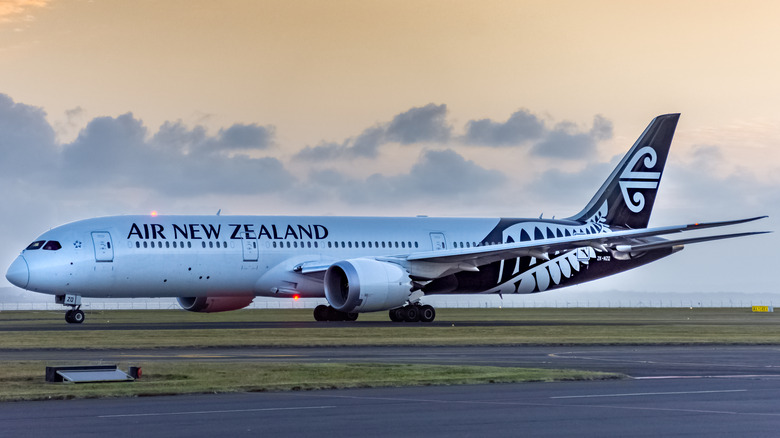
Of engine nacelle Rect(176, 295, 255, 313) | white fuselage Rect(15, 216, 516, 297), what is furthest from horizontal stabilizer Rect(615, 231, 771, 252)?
engine nacelle Rect(176, 295, 255, 313)

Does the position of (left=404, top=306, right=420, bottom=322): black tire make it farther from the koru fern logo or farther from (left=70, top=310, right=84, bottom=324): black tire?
the koru fern logo

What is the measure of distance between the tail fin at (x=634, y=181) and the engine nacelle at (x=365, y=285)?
546 inches

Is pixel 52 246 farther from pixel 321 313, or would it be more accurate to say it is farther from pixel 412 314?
pixel 412 314

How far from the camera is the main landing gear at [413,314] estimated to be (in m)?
42.8

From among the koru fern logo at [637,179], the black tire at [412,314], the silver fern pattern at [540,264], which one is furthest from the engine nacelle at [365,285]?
the koru fern logo at [637,179]

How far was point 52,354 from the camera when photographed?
970 inches

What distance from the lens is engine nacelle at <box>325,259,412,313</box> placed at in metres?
39.3

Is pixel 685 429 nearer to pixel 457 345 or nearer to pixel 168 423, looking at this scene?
pixel 168 423

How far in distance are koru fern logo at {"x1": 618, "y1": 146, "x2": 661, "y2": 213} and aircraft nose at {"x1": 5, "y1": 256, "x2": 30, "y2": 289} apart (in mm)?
26361

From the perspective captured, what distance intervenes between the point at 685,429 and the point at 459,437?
261 centimetres

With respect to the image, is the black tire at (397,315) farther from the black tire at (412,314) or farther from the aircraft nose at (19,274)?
the aircraft nose at (19,274)

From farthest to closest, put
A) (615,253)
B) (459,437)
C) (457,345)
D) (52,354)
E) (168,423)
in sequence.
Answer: (615,253) < (457,345) < (52,354) < (168,423) < (459,437)

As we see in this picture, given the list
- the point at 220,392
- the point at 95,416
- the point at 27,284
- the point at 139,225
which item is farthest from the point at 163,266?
the point at 95,416

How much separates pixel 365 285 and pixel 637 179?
17941 mm
